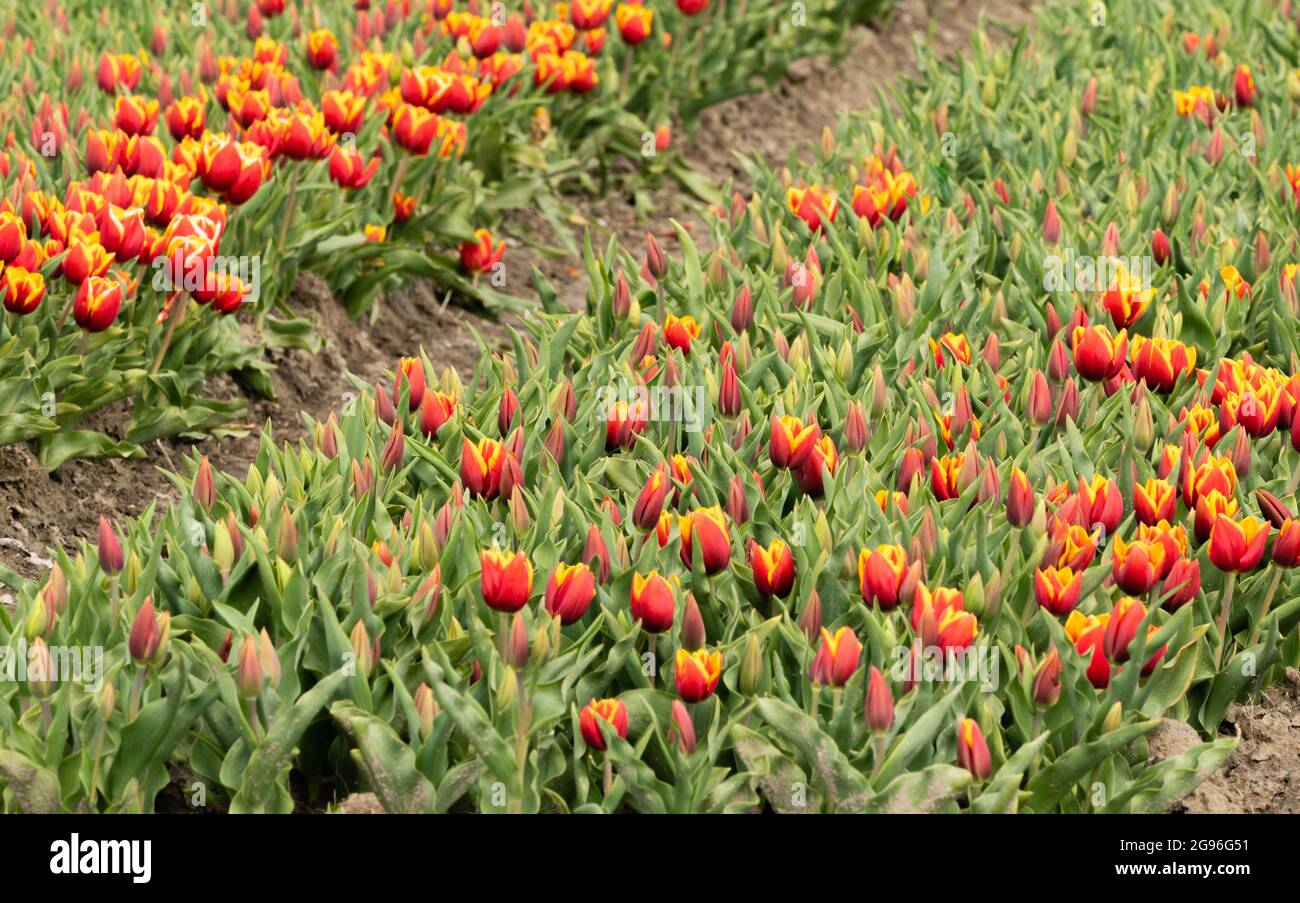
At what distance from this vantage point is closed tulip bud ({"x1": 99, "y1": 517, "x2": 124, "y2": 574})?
3217 millimetres

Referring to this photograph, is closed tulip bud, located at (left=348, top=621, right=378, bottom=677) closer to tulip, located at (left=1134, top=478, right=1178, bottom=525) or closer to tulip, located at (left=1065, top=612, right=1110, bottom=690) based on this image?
tulip, located at (left=1065, top=612, right=1110, bottom=690)

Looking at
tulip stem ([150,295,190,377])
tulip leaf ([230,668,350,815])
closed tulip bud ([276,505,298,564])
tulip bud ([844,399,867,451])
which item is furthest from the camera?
tulip stem ([150,295,190,377])

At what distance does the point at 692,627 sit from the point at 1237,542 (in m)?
1.04

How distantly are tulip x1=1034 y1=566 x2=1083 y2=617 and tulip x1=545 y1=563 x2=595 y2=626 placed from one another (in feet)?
2.60

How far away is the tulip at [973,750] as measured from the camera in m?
2.96

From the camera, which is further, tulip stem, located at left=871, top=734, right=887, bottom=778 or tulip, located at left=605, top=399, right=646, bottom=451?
tulip, located at left=605, top=399, right=646, bottom=451

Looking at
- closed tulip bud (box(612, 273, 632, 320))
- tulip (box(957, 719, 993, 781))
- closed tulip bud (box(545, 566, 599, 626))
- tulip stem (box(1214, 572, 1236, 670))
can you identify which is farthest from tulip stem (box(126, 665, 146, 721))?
tulip stem (box(1214, 572, 1236, 670))

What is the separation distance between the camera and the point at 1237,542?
3322 millimetres

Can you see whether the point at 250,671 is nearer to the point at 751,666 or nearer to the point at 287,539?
the point at 287,539

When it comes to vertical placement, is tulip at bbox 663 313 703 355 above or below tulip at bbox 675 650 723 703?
below

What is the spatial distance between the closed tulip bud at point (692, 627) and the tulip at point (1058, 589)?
600 millimetres

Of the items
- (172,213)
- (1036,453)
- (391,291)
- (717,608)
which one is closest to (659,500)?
(717,608)

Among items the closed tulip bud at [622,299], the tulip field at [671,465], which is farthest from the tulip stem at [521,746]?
the closed tulip bud at [622,299]
